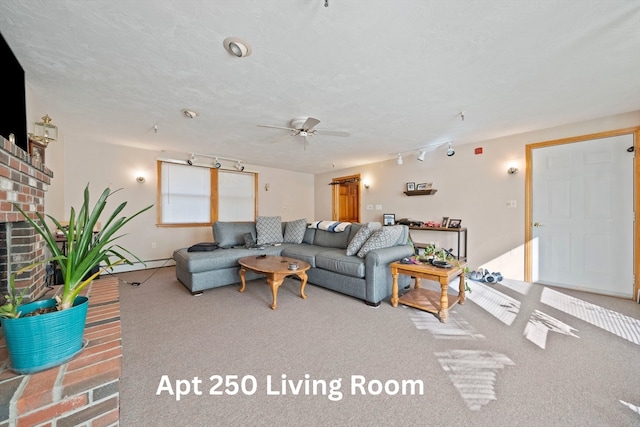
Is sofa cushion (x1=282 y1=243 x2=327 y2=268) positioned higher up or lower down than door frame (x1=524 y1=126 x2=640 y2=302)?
lower down

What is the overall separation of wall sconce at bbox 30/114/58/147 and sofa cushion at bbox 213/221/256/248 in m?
2.20

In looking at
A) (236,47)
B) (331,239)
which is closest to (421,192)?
(331,239)

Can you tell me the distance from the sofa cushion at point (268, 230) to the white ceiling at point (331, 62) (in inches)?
67.7

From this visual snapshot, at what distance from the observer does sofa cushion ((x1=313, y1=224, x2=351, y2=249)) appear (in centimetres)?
402

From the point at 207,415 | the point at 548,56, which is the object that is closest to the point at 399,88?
the point at 548,56

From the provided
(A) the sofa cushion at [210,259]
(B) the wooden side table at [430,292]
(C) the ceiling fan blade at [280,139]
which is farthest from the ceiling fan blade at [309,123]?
(A) the sofa cushion at [210,259]

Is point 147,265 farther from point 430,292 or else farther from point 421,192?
point 421,192

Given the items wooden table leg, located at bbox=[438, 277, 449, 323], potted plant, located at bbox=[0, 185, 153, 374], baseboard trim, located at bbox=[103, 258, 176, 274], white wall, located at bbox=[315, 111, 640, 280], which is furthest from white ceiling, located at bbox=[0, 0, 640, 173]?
baseboard trim, located at bbox=[103, 258, 176, 274]

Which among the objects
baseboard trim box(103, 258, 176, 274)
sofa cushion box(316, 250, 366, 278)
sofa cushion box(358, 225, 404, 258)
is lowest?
baseboard trim box(103, 258, 176, 274)

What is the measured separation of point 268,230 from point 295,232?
1.66 ft

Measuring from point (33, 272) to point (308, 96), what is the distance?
8.65 feet

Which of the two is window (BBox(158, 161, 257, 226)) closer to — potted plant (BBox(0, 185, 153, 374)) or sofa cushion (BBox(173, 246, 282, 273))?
sofa cushion (BBox(173, 246, 282, 273))

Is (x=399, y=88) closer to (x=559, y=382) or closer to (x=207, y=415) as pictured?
(x=559, y=382)

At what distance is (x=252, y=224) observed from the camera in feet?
15.2
